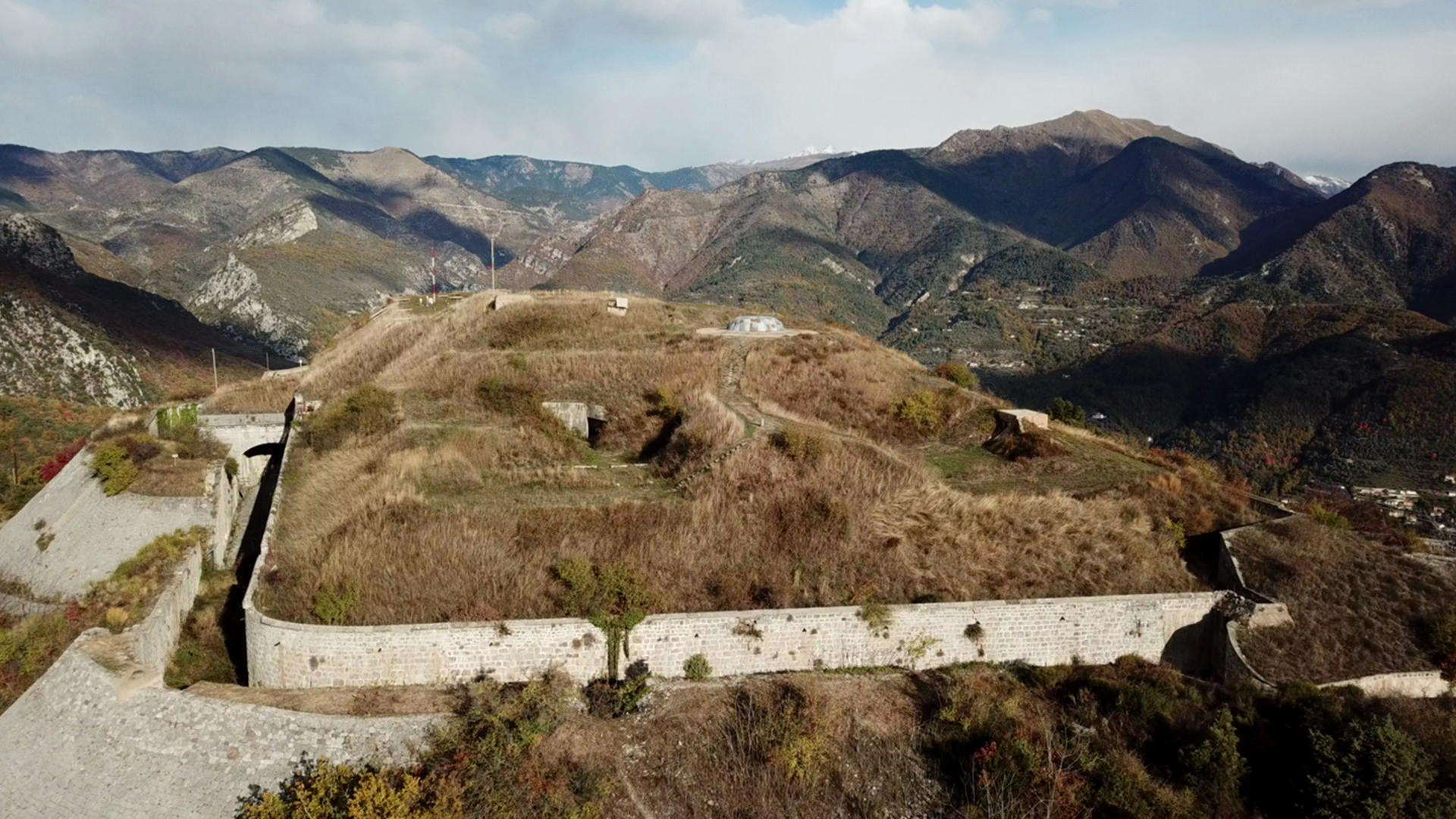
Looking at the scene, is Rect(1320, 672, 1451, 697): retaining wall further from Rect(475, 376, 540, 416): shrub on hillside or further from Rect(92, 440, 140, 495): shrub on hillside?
Rect(92, 440, 140, 495): shrub on hillside

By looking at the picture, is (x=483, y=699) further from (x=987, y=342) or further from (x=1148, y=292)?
(x=1148, y=292)

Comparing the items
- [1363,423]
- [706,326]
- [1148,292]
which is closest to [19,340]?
[706,326]

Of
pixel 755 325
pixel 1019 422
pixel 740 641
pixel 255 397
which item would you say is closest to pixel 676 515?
pixel 740 641

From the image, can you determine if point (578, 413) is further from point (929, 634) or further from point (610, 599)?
point (929, 634)

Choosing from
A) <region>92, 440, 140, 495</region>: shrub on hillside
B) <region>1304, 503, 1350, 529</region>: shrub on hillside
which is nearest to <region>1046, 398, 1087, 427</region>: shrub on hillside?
<region>1304, 503, 1350, 529</region>: shrub on hillside

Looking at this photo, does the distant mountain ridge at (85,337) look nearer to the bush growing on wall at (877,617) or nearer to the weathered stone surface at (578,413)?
the weathered stone surface at (578,413)

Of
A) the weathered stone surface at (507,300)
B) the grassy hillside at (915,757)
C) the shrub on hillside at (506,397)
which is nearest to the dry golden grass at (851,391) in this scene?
the shrub on hillside at (506,397)
